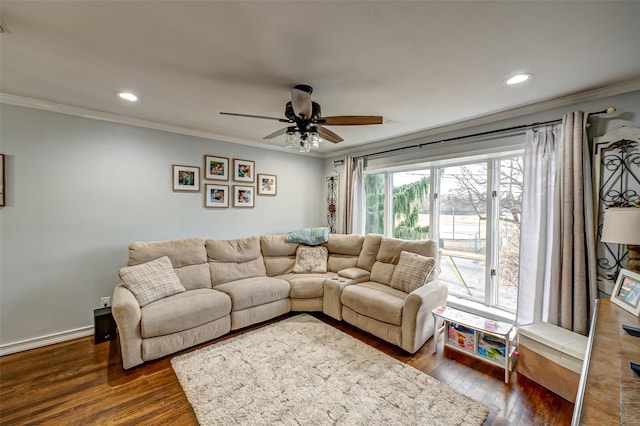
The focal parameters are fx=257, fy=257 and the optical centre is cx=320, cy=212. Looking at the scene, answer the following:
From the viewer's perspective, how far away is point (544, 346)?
6.64 feet

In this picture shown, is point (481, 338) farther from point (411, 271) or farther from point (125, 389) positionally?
point (125, 389)

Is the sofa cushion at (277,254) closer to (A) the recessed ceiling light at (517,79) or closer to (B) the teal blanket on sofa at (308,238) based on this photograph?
(B) the teal blanket on sofa at (308,238)

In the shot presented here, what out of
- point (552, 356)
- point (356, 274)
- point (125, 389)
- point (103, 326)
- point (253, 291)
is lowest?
point (125, 389)

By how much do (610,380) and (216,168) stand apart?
399 cm

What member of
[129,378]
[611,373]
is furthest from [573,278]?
[129,378]

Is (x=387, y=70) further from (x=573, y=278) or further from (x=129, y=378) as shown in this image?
(x=129, y=378)

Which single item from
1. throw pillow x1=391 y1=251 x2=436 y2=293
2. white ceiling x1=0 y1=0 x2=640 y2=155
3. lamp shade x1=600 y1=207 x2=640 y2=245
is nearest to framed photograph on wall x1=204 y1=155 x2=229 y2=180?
white ceiling x1=0 y1=0 x2=640 y2=155

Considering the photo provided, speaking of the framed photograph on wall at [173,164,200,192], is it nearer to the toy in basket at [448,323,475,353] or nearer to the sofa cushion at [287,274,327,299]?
the sofa cushion at [287,274,327,299]

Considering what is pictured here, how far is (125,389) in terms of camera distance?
1997mm

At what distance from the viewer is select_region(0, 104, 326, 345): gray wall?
2498 millimetres

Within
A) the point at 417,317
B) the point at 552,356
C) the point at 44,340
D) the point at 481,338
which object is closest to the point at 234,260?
the point at 44,340

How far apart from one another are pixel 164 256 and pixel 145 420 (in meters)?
1.66

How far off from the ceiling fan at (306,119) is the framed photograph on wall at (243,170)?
5.52ft

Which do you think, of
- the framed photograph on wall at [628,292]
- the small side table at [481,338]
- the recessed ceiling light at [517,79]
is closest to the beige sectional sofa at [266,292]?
the small side table at [481,338]
